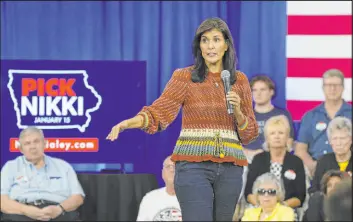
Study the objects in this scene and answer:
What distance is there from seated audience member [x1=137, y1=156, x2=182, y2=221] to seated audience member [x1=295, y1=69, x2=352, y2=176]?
1.08 meters

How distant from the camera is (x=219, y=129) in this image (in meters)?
2.99

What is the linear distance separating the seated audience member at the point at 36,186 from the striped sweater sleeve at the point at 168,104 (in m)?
3.14

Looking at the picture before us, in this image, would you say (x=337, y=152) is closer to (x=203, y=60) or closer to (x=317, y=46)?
(x=317, y=46)

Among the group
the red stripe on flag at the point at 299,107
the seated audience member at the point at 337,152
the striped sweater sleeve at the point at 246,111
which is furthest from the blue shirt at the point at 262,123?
the striped sweater sleeve at the point at 246,111

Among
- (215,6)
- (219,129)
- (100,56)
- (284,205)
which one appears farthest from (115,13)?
(219,129)

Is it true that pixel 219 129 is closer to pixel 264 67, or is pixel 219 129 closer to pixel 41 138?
pixel 41 138

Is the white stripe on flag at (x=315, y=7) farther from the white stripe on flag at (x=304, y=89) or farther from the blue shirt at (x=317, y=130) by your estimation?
the blue shirt at (x=317, y=130)

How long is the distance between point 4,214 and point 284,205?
205cm

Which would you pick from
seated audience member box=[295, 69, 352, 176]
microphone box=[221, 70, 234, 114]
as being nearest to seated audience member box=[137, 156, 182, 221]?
seated audience member box=[295, 69, 352, 176]

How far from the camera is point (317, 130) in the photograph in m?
6.32

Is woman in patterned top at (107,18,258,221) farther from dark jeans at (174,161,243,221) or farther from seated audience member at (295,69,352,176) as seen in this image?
seated audience member at (295,69,352,176)

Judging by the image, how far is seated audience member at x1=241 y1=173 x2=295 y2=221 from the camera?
5641 millimetres

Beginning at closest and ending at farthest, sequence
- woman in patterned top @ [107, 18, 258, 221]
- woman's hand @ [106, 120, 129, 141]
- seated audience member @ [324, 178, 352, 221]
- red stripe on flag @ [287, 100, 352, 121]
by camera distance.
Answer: seated audience member @ [324, 178, 352, 221] < woman's hand @ [106, 120, 129, 141] < woman in patterned top @ [107, 18, 258, 221] < red stripe on flag @ [287, 100, 352, 121]

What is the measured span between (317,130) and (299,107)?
0.81 metres
